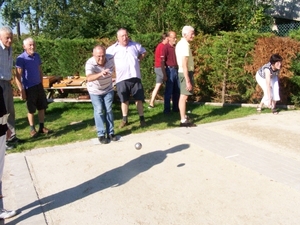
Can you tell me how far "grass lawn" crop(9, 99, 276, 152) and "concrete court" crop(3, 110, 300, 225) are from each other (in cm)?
41

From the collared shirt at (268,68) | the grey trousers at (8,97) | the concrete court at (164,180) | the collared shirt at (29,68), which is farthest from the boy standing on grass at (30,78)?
the collared shirt at (268,68)

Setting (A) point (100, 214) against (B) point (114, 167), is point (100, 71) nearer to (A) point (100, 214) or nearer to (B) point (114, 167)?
(B) point (114, 167)

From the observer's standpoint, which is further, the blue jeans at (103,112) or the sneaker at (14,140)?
the sneaker at (14,140)

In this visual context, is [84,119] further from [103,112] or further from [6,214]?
[6,214]

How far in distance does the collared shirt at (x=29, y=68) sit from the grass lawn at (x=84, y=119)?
3.30ft

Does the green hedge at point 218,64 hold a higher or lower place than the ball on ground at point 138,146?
higher

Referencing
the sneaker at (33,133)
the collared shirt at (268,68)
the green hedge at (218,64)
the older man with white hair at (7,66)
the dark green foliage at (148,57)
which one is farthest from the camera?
the dark green foliage at (148,57)

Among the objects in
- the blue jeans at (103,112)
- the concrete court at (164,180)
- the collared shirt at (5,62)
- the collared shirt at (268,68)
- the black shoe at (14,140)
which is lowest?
the concrete court at (164,180)

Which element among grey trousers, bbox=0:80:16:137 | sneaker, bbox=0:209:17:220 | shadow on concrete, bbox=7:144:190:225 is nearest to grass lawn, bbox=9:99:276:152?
grey trousers, bbox=0:80:16:137

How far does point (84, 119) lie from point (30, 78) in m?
1.79

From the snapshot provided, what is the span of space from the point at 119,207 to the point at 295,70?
6.18m

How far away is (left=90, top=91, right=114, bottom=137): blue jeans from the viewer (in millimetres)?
5766

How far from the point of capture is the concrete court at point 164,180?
3.46 meters

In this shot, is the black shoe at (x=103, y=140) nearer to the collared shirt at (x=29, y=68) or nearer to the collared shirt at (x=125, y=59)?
the collared shirt at (x=125, y=59)
